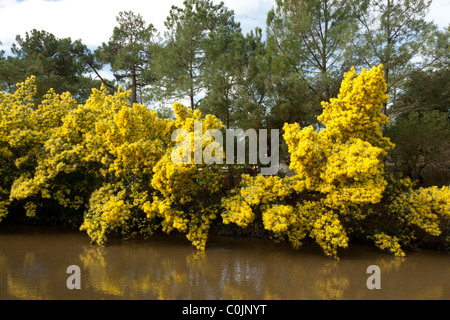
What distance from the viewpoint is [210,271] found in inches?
296

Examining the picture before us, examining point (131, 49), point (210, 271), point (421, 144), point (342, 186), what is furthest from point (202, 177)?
point (131, 49)

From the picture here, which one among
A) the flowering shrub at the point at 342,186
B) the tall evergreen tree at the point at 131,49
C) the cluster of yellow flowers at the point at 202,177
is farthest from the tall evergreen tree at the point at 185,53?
the flowering shrub at the point at 342,186

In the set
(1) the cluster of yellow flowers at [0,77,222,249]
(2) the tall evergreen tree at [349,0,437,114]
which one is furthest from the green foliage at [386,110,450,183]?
(1) the cluster of yellow flowers at [0,77,222,249]

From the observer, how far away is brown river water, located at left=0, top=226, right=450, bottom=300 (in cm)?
627

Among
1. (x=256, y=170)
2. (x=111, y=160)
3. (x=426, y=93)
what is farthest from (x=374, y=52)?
(x=111, y=160)

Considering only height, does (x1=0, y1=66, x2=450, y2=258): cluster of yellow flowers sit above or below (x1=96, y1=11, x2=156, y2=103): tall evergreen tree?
below

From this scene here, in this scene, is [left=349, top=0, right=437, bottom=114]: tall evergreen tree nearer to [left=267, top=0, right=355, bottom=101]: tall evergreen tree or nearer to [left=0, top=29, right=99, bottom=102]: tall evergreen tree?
[left=267, top=0, right=355, bottom=101]: tall evergreen tree

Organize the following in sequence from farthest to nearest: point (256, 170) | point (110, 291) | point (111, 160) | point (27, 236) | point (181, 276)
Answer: point (256, 170) → point (27, 236) → point (111, 160) → point (181, 276) → point (110, 291)

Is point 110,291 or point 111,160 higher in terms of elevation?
point 111,160

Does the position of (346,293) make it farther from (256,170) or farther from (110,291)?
(256,170)

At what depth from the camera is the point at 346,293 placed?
20.9 ft

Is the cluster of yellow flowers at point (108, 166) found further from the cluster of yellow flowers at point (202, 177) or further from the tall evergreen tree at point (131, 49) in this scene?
the tall evergreen tree at point (131, 49)

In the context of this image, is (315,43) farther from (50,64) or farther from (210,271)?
(50,64)

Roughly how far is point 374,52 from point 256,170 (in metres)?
6.52
